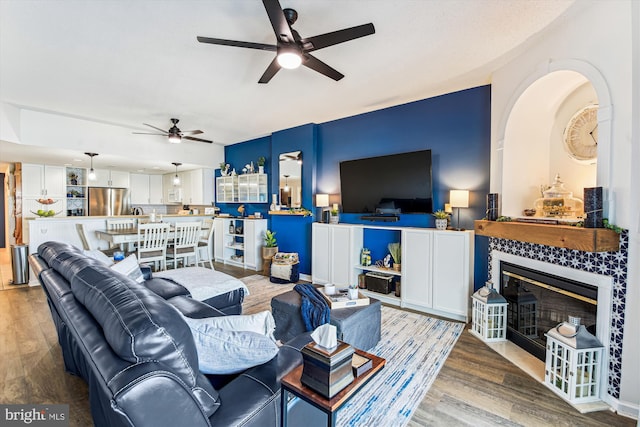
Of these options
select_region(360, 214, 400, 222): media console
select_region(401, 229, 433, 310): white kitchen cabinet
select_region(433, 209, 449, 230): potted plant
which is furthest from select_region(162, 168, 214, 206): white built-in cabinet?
select_region(433, 209, 449, 230): potted plant

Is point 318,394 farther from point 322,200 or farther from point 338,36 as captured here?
point 322,200

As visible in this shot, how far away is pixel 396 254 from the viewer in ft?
12.5

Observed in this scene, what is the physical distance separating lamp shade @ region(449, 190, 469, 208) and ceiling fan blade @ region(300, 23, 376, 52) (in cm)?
207

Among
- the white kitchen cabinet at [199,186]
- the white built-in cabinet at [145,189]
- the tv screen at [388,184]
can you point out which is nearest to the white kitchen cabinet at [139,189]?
the white built-in cabinet at [145,189]

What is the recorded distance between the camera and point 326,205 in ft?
15.1

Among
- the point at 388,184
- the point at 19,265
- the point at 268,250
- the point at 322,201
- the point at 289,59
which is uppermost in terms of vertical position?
the point at 289,59

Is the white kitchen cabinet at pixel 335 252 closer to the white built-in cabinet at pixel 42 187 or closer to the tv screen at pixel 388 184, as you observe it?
the tv screen at pixel 388 184

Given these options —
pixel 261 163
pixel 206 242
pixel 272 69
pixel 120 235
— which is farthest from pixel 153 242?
pixel 272 69

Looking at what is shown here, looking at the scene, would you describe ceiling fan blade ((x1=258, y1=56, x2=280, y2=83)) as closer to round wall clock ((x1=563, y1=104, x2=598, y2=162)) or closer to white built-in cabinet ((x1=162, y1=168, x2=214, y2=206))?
round wall clock ((x1=563, y1=104, x2=598, y2=162))

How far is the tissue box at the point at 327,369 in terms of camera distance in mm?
1046

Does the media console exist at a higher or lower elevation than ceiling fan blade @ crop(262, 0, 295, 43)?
lower

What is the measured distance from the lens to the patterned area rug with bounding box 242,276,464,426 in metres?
1.82

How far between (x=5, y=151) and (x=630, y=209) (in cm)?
792

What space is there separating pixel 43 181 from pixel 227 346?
7.77 meters
